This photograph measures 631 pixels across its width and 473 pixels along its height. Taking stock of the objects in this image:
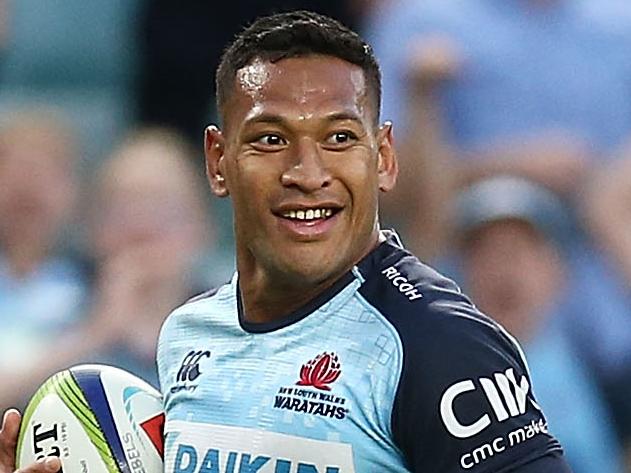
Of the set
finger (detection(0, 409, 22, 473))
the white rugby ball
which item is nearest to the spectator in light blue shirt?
the white rugby ball

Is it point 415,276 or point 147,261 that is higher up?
point 147,261

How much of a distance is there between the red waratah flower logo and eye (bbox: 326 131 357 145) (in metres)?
0.40

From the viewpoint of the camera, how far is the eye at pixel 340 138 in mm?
Answer: 3137

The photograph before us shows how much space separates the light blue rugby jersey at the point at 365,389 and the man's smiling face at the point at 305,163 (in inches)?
3.5

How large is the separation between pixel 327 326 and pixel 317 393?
171 mm

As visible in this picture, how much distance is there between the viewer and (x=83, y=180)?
656 centimetres

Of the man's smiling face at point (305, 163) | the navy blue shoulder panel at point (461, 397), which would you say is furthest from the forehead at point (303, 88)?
the navy blue shoulder panel at point (461, 397)

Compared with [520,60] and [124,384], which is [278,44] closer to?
[124,384]

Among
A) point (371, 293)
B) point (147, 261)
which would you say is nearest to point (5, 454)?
point (371, 293)

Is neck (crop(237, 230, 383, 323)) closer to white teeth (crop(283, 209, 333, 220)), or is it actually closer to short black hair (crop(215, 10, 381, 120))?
white teeth (crop(283, 209, 333, 220))

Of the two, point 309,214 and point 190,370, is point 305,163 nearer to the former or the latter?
point 309,214

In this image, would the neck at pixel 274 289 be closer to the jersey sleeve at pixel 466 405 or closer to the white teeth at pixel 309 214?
the white teeth at pixel 309 214

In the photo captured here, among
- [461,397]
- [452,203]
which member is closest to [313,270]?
[461,397]

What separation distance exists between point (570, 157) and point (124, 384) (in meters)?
3.05
